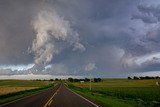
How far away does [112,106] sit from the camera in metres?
23.7

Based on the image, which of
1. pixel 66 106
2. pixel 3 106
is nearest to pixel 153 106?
pixel 66 106

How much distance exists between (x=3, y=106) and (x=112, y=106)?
9.14 m

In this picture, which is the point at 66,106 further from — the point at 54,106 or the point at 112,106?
the point at 112,106

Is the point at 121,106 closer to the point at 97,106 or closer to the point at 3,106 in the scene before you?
the point at 97,106

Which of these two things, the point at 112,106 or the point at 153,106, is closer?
the point at 112,106

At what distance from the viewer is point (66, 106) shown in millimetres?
23062

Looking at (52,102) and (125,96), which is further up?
(125,96)

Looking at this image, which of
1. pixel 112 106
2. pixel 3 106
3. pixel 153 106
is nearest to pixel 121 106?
pixel 112 106

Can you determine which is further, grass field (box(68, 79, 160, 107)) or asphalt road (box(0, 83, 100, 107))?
grass field (box(68, 79, 160, 107))

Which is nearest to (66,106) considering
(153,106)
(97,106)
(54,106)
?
(54,106)

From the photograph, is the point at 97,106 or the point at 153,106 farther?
the point at 153,106

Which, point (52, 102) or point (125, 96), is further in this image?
point (125, 96)

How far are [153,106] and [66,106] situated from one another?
8458 mm

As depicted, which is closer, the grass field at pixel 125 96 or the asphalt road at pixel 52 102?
the asphalt road at pixel 52 102
